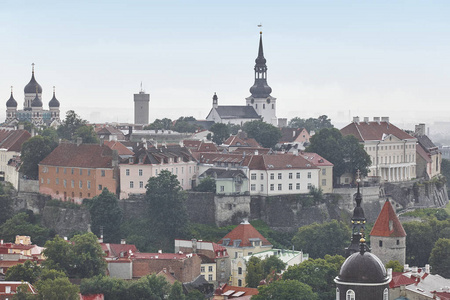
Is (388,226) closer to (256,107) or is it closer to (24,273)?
(24,273)

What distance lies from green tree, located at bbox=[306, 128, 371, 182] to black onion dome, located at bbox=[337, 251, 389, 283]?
5701cm

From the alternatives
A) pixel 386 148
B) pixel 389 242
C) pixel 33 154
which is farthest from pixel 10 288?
pixel 386 148

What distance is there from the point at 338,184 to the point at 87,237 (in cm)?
2900

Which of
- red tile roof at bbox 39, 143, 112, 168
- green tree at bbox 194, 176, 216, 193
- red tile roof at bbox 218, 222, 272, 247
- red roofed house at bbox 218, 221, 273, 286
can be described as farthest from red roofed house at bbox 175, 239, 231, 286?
red tile roof at bbox 39, 143, 112, 168

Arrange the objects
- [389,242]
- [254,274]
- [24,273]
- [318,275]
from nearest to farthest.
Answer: [24,273], [318,275], [254,274], [389,242]

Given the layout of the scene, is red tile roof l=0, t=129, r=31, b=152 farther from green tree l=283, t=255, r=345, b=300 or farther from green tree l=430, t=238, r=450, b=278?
green tree l=430, t=238, r=450, b=278

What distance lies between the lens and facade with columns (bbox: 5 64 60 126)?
497ft

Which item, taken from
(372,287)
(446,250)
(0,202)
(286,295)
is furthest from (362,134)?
(372,287)

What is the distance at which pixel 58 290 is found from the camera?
60062 millimetres

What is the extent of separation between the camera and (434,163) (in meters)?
113

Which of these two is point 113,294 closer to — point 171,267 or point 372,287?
point 171,267

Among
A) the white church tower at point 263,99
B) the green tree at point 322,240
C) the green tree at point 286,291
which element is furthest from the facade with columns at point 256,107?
the green tree at point 286,291

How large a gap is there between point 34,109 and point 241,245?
80.6 meters

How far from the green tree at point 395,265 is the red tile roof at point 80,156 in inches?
983
